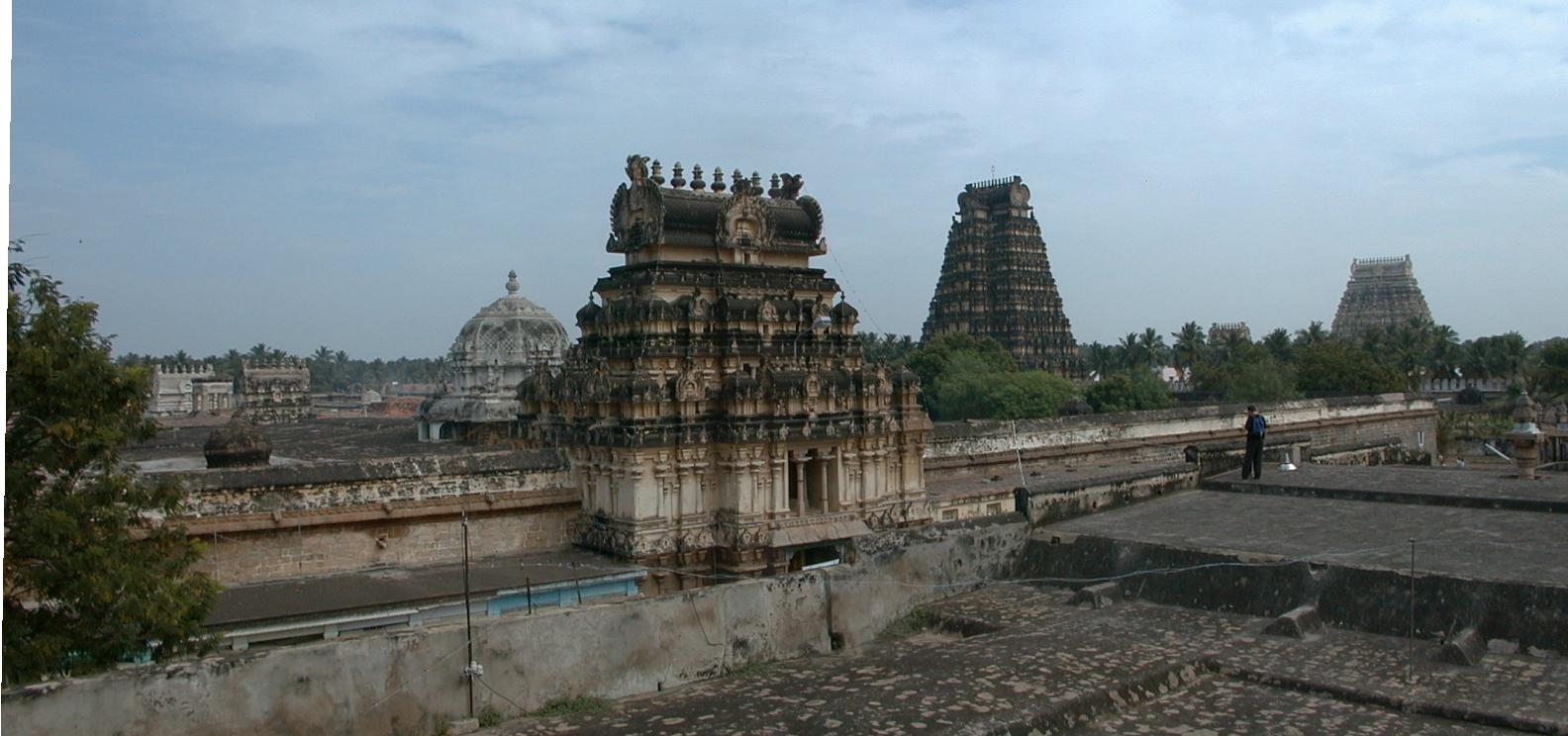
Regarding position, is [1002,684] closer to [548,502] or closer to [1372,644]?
[1372,644]

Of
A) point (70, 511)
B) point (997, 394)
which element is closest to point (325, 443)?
point (70, 511)

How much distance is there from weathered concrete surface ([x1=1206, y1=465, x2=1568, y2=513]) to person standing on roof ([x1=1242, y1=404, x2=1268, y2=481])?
0.18m

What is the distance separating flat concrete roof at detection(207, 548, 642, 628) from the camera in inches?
563

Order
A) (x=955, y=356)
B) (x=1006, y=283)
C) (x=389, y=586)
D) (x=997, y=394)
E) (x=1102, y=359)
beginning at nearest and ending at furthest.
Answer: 1. (x=389, y=586)
2. (x=997, y=394)
3. (x=955, y=356)
4. (x=1006, y=283)
5. (x=1102, y=359)

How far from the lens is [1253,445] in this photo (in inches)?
635

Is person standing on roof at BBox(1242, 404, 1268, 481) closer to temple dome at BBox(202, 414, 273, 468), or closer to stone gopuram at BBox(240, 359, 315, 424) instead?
temple dome at BBox(202, 414, 273, 468)

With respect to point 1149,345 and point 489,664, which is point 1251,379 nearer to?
point 1149,345

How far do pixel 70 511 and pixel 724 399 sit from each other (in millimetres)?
11821

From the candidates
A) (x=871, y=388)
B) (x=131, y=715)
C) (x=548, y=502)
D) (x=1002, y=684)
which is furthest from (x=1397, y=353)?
(x=131, y=715)

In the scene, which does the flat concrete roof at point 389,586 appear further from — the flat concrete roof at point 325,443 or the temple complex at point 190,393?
the temple complex at point 190,393

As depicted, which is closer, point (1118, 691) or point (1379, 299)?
point (1118, 691)

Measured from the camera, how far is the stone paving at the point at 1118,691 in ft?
24.1

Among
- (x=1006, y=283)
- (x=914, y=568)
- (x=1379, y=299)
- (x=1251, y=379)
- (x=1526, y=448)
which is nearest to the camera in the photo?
(x=914, y=568)

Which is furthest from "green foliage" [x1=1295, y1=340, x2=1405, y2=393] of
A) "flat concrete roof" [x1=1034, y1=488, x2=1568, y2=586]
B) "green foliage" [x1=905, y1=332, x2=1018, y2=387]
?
"flat concrete roof" [x1=1034, y1=488, x2=1568, y2=586]
